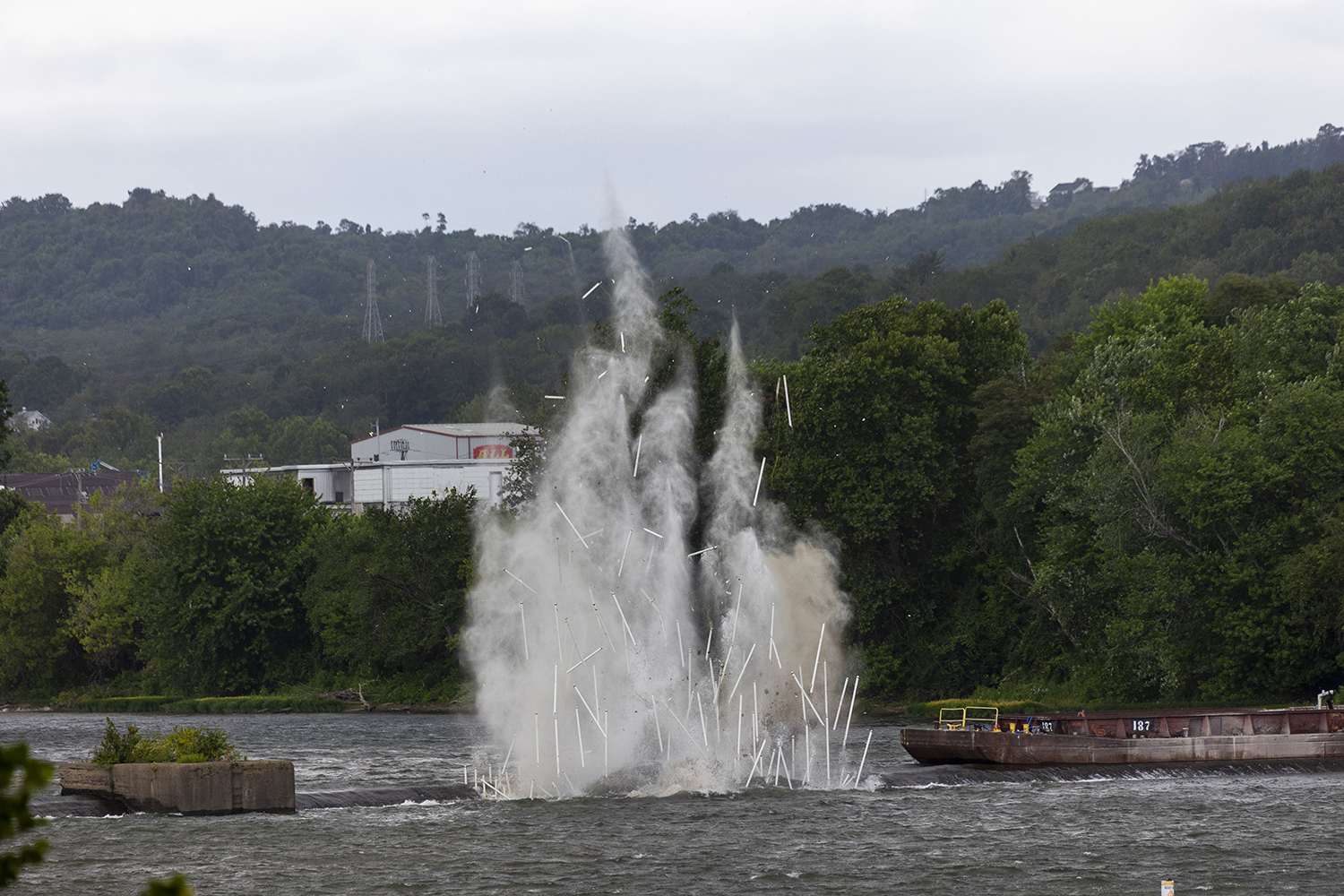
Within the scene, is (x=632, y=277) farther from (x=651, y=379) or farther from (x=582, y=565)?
(x=582, y=565)

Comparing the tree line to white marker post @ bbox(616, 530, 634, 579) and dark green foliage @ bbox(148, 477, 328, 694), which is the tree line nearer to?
dark green foliage @ bbox(148, 477, 328, 694)

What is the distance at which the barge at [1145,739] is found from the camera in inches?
2552

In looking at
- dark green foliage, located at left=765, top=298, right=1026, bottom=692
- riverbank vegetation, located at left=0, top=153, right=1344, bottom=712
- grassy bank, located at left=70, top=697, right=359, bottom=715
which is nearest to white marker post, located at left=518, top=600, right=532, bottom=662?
riverbank vegetation, located at left=0, top=153, right=1344, bottom=712

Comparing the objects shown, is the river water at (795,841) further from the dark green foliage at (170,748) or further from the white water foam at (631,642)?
the white water foam at (631,642)

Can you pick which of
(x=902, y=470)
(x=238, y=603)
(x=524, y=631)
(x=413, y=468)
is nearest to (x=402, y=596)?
(x=238, y=603)

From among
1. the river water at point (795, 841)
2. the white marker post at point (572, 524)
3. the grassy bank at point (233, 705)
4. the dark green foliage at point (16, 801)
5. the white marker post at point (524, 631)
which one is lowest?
the grassy bank at point (233, 705)

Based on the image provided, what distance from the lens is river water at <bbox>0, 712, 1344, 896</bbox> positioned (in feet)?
139

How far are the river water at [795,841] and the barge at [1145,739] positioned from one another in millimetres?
1326

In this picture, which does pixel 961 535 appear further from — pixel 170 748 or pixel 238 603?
pixel 170 748

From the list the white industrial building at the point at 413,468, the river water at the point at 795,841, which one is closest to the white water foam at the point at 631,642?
the river water at the point at 795,841

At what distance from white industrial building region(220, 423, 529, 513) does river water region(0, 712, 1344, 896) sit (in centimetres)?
9543

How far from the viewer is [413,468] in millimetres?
161125

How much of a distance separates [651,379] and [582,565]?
112 ft

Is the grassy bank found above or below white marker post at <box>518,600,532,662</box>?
below
